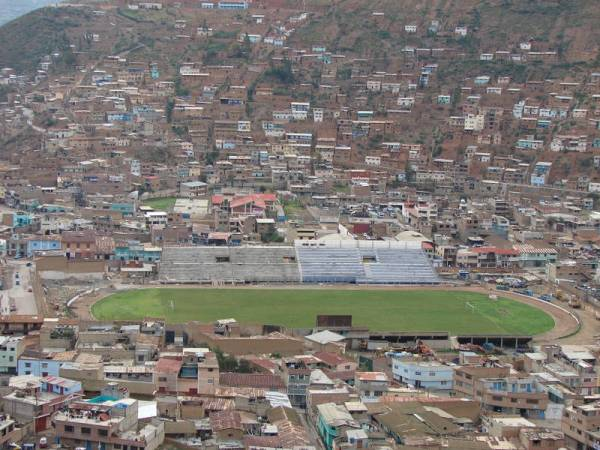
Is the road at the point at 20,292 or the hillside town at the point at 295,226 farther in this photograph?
the road at the point at 20,292

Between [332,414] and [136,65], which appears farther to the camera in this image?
[136,65]

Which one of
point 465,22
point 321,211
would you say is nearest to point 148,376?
point 321,211

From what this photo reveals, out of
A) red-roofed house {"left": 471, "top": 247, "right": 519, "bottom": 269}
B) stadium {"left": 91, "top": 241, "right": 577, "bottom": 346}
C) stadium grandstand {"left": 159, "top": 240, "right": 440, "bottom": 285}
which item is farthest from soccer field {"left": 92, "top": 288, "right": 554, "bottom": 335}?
red-roofed house {"left": 471, "top": 247, "right": 519, "bottom": 269}

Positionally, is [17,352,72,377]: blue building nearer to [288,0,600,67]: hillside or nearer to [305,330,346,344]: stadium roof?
[305,330,346,344]: stadium roof

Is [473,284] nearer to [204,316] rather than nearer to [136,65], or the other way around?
[204,316]

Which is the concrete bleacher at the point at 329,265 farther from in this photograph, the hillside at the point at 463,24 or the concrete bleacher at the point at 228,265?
the hillside at the point at 463,24

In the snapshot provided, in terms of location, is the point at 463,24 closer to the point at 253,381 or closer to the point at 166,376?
the point at 253,381

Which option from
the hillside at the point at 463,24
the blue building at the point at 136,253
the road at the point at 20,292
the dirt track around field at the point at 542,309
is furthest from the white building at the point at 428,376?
the hillside at the point at 463,24
